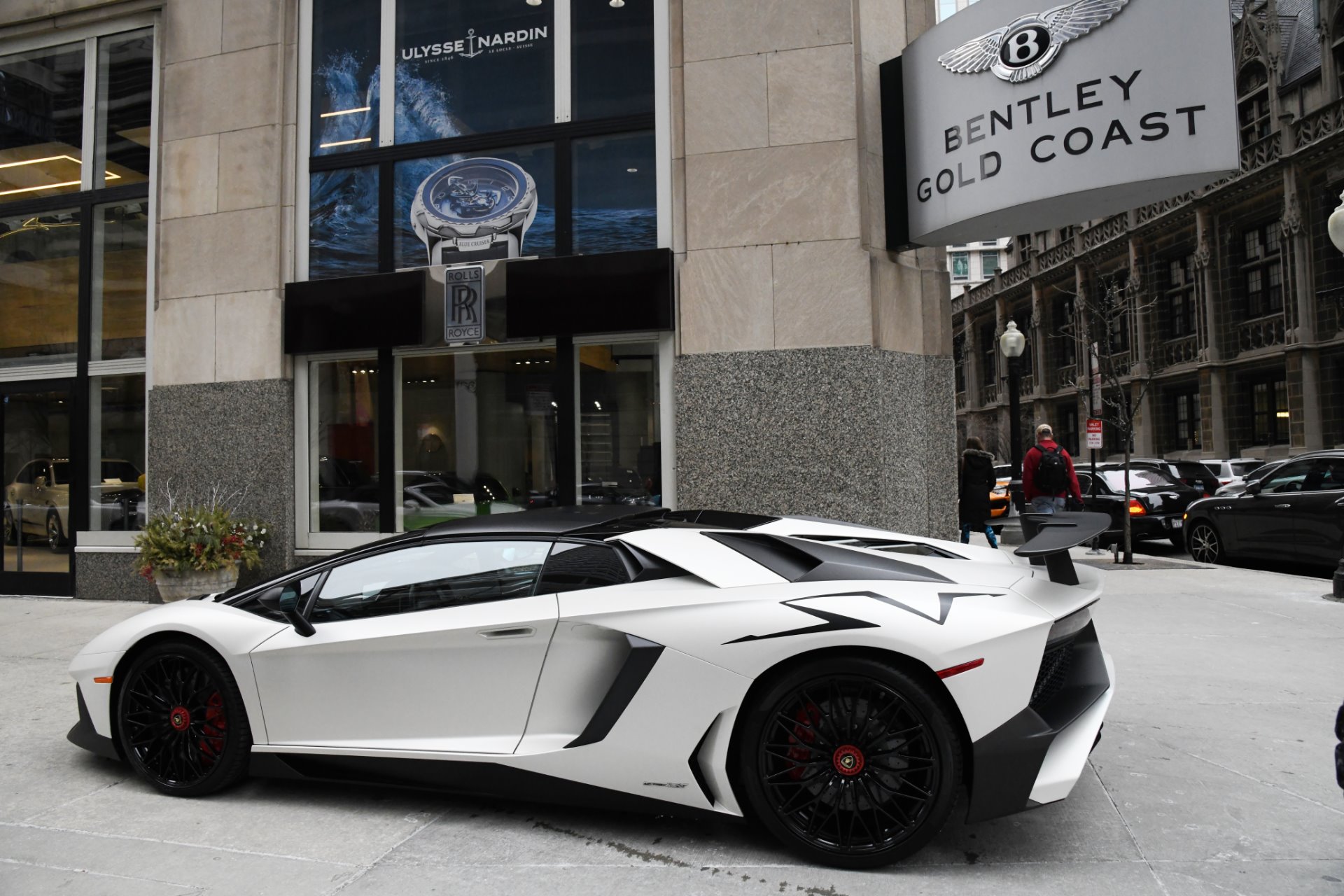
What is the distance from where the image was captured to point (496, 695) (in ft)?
11.6

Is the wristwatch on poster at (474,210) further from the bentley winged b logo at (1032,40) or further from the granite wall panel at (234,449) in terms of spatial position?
the bentley winged b logo at (1032,40)

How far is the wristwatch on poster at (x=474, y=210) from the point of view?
9.18 metres

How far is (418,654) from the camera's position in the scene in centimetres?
366

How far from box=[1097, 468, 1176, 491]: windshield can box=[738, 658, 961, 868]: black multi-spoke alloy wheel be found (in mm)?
14908

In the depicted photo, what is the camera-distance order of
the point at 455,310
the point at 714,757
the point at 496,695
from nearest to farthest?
the point at 714,757, the point at 496,695, the point at 455,310

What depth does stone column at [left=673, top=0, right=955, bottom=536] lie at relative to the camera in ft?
26.2

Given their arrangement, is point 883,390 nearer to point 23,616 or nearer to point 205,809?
point 205,809

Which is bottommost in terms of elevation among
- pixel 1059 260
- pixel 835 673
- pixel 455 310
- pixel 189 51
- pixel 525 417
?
pixel 835 673

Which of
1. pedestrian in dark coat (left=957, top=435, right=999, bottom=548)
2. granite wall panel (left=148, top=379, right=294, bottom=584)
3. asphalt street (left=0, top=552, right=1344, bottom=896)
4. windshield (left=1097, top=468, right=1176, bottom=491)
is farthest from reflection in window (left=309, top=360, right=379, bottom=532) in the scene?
windshield (left=1097, top=468, right=1176, bottom=491)

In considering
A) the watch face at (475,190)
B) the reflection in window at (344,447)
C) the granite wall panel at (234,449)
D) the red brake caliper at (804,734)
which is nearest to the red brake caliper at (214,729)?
the red brake caliper at (804,734)

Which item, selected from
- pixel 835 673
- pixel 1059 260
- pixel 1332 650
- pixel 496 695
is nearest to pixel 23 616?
pixel 496 695

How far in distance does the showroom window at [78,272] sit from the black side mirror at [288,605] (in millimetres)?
7490

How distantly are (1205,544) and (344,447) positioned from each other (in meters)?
11.7

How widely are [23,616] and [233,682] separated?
7096mm
